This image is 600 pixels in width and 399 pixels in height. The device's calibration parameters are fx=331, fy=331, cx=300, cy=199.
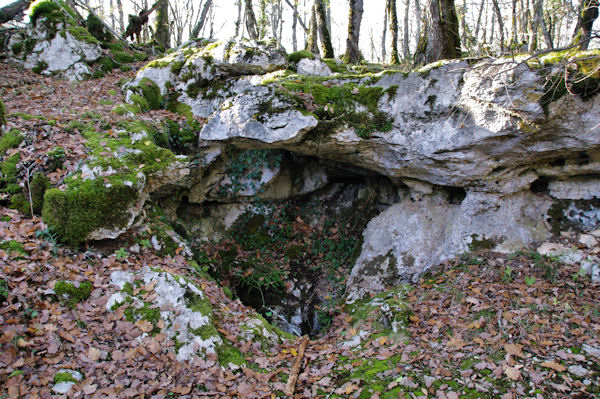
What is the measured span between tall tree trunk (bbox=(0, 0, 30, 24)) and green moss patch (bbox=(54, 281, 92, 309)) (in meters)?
11.4

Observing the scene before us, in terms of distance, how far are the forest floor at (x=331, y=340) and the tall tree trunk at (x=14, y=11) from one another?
8046 mm

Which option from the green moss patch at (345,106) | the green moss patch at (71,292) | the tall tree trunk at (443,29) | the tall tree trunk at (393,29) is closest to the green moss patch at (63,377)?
the green moss patch at (71,292)

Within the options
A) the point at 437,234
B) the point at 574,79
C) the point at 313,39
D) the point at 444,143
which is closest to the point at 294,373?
the point at 437,234

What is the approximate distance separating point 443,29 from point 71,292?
349 inches

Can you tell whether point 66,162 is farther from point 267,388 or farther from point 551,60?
point 551,60

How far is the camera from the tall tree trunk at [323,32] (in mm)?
11633

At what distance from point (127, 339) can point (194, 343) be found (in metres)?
0.77

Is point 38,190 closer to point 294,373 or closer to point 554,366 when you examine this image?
point 294,373

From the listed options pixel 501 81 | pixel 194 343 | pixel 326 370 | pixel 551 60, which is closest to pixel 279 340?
pixel 326 370

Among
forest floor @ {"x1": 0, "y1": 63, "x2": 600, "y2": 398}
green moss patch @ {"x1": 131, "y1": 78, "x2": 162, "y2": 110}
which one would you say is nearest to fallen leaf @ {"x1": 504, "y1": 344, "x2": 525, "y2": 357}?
forest floor @ {"x1": 0, "y1": 63, "x2": 600, "y2": 398}

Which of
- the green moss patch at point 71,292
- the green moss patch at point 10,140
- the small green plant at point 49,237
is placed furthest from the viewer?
the green moss patch at point 10,140

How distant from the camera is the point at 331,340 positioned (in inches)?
218

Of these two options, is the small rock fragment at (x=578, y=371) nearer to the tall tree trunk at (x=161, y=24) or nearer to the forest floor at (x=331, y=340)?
the forest floor at (x=331, y=340)

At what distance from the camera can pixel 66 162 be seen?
18.0 feet
